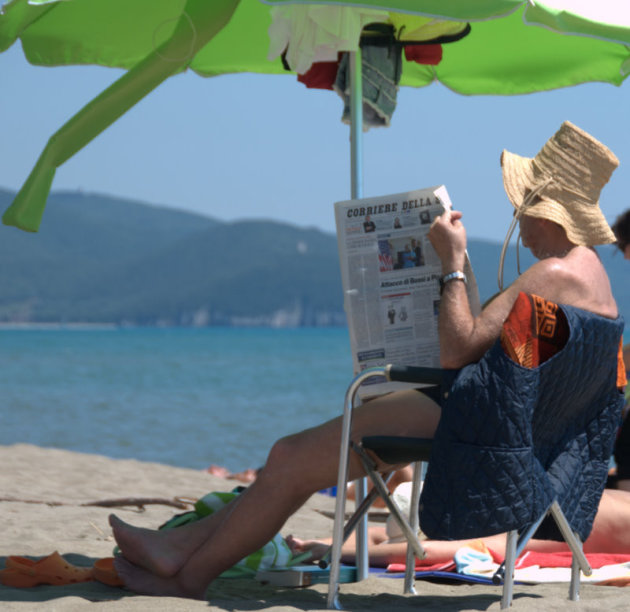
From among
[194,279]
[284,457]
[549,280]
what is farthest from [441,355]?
[194,279]

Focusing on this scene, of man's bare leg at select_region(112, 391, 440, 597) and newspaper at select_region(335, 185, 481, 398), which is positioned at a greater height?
newspaper at select_region(335, 185, 481, 398)

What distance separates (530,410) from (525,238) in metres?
0.60

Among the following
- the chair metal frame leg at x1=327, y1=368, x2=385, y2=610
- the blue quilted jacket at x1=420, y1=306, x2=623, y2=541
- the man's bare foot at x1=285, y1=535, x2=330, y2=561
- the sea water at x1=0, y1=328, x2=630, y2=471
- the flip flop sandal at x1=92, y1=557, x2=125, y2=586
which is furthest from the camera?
the sea water at x1=0, y1=328, x2=630, y2=471

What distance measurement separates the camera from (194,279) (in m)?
122

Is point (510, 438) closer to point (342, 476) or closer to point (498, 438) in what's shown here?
point (498, 438)

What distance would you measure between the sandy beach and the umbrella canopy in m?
1.27

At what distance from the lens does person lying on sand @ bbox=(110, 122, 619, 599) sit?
9.47 ft

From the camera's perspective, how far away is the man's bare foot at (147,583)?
9.83ft

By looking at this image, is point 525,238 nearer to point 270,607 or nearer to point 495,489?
point 495,489

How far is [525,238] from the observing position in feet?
10.2

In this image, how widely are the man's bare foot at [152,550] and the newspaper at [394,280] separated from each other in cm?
75

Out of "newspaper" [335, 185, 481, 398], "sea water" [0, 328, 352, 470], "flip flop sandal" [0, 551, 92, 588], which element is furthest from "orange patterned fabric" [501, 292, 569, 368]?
"sea water" [0, 328, 352, 470]

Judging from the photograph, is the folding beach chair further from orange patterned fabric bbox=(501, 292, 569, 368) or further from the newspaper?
the newspaper

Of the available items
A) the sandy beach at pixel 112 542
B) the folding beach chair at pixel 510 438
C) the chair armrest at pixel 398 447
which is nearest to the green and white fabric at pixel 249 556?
the sandy beach at pixel 112 542
